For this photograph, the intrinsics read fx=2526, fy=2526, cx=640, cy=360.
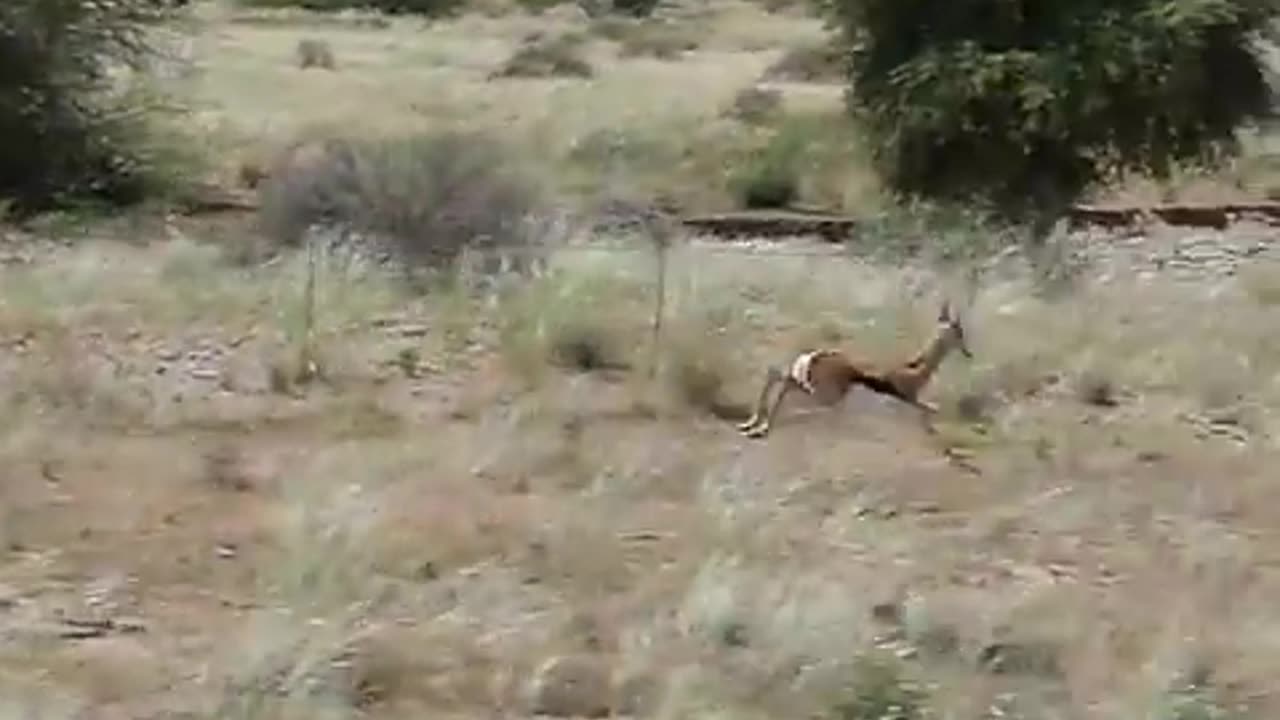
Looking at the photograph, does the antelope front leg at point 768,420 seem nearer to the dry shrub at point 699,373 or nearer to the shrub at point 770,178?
the dry shrub at point 699,373

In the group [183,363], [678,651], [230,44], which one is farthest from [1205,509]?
[230,44]

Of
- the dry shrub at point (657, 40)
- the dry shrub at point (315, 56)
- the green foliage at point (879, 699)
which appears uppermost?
the green foliage at point (879, 699)

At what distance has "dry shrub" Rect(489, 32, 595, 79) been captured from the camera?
41656 millimetres

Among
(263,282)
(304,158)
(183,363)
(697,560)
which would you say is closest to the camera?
(697,560)

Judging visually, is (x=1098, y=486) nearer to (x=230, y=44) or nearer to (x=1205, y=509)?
(x=1205, y=509)

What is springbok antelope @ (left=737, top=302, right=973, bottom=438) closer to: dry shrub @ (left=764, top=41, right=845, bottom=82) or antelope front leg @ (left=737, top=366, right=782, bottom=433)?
antelope front leg @ (left=737, top=366, right=782, bottom=433)

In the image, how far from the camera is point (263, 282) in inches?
701

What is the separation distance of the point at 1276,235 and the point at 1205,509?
1290 centimetres

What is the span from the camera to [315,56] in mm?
42844

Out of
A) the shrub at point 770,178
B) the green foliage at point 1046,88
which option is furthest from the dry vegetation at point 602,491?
the shrub at point 770,178

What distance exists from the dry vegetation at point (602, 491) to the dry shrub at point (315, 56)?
20986 millimetres

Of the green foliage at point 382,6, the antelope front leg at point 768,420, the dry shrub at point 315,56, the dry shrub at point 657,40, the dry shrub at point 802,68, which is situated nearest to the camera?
the antelope front leg at point 768,420

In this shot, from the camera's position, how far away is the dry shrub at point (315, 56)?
4188 centimetres

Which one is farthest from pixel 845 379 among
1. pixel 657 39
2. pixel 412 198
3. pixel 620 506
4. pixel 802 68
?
pixel 657 39
